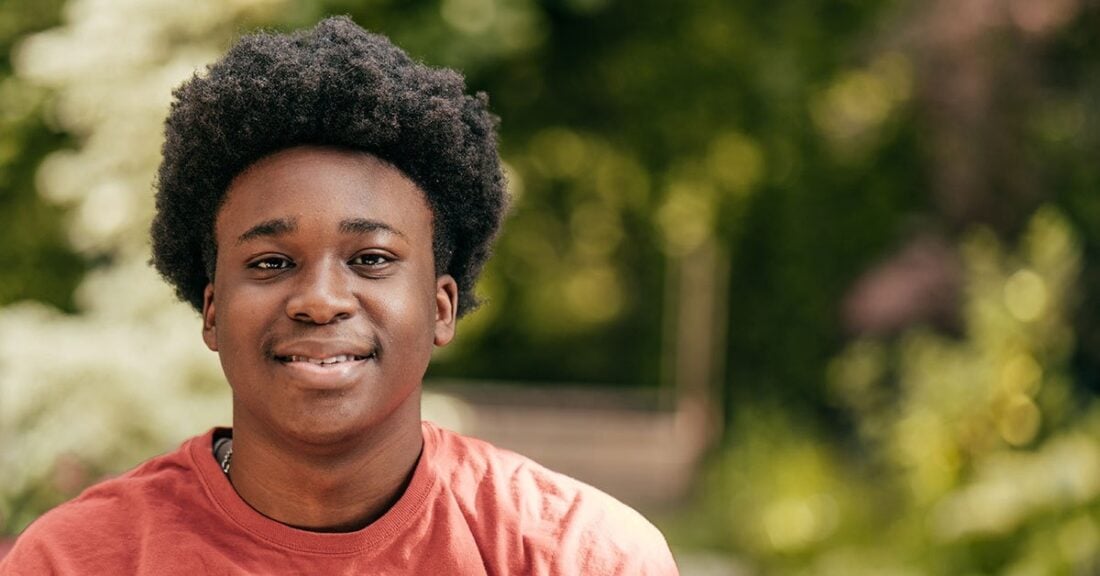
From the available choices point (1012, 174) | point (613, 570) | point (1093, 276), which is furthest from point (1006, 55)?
point (613, 570)

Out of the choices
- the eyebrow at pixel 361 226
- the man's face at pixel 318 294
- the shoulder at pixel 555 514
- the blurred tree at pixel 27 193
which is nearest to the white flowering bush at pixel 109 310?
the blurred tree at pixel 27 193

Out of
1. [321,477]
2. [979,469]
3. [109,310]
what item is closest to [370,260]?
[321,477]

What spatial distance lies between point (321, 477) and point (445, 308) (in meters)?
0.34

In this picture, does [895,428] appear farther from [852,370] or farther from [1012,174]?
[1012,174]

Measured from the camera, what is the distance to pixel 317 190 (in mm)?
1915

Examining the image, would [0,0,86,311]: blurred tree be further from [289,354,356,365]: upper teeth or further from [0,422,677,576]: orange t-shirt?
[289,354,356,365]: upper teeth

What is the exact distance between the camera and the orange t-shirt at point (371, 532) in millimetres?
1924

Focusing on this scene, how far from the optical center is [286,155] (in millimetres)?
1956

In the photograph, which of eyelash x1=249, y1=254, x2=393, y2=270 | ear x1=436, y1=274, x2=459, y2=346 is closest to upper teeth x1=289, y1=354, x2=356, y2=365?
eyelash x1=249, y1=254, x2=393, y2=270

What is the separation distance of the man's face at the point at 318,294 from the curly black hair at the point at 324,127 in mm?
39

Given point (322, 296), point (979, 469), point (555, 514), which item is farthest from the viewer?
point (979, 469)

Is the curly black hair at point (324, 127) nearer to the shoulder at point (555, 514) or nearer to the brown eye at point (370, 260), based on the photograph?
the brown eye at point (370, 260)

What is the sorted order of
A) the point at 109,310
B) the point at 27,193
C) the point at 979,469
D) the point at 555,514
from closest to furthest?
the point at 555,514
the point at 109,310
the point at 27,193
the point at 979,469

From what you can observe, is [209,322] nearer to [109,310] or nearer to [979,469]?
[109,310]
